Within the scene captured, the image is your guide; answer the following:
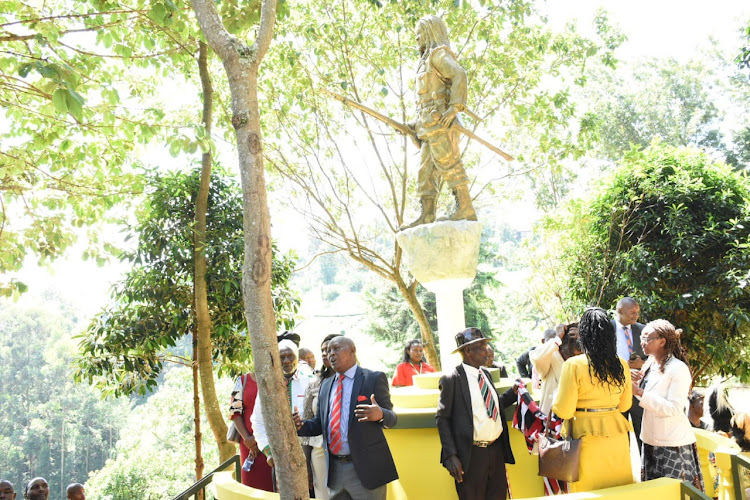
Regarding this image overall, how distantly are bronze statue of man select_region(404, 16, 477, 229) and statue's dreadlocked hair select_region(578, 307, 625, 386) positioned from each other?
9.70 ft

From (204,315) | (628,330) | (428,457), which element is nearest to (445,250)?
(628,330)

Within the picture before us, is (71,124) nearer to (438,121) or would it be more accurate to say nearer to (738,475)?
(438,121)

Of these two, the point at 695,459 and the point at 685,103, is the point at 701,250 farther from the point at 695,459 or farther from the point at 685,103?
the point at 685,103

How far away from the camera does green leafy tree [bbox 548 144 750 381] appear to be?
8.14 m

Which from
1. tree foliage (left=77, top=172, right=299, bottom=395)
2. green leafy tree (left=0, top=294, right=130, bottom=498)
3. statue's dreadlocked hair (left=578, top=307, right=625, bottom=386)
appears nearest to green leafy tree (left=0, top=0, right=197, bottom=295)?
tree foliage (left=77, top=172, right=299, bottom=395)

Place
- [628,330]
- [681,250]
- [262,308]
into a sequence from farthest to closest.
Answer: [681,250] → [628,330] → [262,308]

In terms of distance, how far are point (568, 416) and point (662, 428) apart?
1.01 m

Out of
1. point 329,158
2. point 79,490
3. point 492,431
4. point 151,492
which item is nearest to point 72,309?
point 151,492

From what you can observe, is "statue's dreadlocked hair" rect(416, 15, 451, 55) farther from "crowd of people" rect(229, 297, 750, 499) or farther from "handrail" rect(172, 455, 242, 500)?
"handrail" rect(172, 455, 242, 500)

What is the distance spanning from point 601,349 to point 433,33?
4191mm

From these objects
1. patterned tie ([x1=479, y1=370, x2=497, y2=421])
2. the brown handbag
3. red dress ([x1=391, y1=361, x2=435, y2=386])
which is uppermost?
patterned tie ([x1=479, y1=370, x2=497, y2=421])

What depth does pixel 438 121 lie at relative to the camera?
257 inches

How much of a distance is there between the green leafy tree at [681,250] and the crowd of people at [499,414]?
4291mm

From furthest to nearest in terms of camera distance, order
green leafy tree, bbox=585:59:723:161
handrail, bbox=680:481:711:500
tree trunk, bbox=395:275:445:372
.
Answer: green leafy tree, bbox=585:59:723:161
tree trunk, bbox=395:275:445:372
handrail, bbox=680:481:711:500
